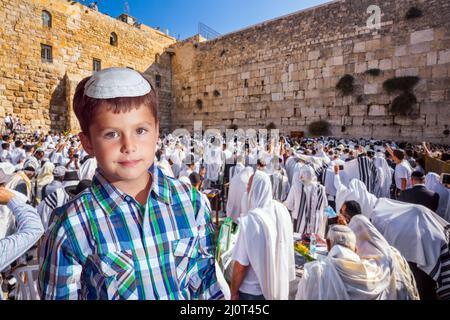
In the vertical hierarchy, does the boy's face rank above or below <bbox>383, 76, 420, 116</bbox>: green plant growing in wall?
below

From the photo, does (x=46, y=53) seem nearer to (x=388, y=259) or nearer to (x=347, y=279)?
(x=347, y=279)

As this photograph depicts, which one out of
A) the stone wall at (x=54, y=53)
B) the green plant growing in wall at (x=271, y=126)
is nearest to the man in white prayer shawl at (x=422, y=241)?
the green plant growing in wall at (x=271, y=126)

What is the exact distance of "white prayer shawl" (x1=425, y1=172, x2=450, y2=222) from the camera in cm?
410

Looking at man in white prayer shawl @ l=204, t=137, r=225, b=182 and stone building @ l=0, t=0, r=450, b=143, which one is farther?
stone building @ l=0, t=0, r=450, b=143

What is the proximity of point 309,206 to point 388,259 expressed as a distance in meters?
2.11

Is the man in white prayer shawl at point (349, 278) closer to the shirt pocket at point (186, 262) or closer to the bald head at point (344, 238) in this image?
the bald head at point (344, 238)

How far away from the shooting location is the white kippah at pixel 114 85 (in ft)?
3.13

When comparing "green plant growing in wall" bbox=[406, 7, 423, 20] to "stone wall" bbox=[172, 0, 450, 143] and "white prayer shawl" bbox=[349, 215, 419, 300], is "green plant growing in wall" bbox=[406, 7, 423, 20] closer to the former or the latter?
"stone wall" bbox=[172, 0, 450, 143]

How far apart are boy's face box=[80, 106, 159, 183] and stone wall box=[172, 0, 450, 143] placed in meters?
13.5

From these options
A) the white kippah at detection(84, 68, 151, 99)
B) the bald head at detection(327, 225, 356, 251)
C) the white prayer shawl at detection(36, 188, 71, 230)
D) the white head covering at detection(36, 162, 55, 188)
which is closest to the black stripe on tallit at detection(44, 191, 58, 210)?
the white prayer shawl at detection(36, 188, 71, 230)

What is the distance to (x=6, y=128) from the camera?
12102mm

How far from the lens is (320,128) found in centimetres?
1367
